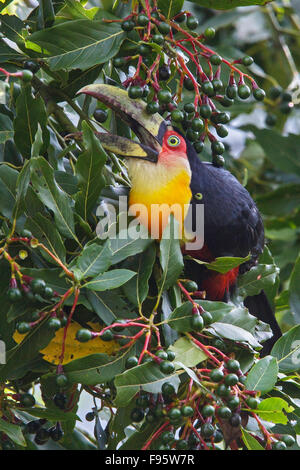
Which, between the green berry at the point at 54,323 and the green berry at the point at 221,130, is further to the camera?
the green berry at the point at 221,130

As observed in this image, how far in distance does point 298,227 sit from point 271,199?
6.1 inches

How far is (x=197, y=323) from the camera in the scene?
138 centimetres

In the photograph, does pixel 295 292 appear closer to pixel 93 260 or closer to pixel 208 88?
pixel 208 88

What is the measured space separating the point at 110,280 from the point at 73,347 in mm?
260

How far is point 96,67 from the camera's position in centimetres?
166

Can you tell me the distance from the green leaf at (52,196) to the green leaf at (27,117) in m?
0.10

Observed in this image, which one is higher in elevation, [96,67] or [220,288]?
[96,67]

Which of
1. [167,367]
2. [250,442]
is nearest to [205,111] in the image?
[167,367]

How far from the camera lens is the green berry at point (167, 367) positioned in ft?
4.27

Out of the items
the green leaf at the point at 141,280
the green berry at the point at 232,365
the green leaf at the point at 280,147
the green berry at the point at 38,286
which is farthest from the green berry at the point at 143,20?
the green leaf at the point at 280,147

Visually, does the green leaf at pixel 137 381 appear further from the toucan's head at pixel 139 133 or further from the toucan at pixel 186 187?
the toucan's head at pixel 139 133

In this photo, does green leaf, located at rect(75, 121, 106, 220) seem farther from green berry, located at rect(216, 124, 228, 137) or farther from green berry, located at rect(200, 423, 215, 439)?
green berry, located at rect(200, 423, 215, 439)
